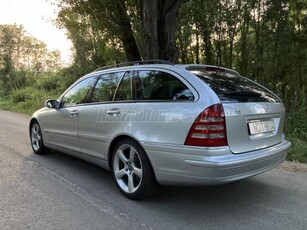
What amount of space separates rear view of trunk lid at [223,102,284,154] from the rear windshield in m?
0.09

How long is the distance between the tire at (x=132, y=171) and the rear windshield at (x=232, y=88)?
1055 mm

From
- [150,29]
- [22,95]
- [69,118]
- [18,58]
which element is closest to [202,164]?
[69,118]

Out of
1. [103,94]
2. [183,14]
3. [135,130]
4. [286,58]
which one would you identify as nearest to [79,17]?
[183,14]

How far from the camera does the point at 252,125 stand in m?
3.53

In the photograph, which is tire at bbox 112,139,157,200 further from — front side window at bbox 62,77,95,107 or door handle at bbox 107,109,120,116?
front side window at bbox 62,77,95,107

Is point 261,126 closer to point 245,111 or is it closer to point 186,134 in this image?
point 245,111

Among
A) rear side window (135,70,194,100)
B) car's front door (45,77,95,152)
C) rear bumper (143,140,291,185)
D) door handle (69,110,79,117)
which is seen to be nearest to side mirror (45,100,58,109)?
car's front door (45,77,95,152)

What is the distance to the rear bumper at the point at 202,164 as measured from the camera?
3.21m

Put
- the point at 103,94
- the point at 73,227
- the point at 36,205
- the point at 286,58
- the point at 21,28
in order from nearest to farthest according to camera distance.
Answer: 1. the point at 73,227
2. the point at 36,205
3. the point at 103,94
4. the point at 286,58
5. the point at 21,28

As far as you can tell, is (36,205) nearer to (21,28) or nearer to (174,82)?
(174,82)

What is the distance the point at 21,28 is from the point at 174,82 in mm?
38776

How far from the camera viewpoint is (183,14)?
11.5 metres

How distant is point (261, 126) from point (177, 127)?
97cm

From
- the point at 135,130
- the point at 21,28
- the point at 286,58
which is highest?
the point at 21,28
